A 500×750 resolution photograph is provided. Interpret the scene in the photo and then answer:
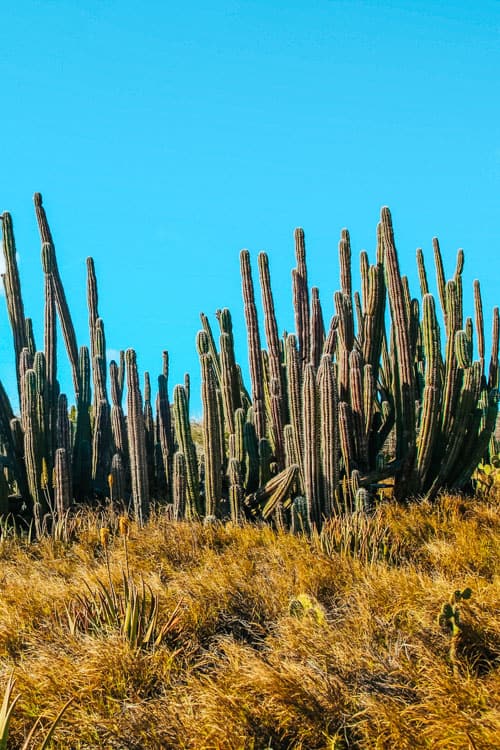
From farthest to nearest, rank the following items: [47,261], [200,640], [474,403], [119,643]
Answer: [47,261], [474,403], [200,640], [119,643]

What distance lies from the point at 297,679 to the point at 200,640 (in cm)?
104

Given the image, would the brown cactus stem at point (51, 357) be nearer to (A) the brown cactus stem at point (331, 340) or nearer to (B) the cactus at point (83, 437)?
(B) the cactus at point (83, 437)

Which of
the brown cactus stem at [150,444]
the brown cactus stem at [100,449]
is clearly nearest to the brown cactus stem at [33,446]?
the brown cactus stem at [100,449]

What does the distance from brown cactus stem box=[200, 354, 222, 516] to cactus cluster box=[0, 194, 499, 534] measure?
0.01 metres

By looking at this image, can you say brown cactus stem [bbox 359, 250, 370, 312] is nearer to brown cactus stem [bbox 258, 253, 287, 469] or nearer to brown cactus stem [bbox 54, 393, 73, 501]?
brown cactus stem [bbox 258, 253, 287, 469]

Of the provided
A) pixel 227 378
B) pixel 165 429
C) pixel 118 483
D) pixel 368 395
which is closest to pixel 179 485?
pixel 118 483

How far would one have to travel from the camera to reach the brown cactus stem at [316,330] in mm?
8109

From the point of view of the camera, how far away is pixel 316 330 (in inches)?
320

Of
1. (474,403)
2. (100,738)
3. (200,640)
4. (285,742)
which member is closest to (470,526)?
(474,403)

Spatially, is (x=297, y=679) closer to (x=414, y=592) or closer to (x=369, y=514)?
(x=414, y=592)

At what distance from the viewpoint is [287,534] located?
716 cm

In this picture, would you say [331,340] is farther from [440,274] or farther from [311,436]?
[311,436]

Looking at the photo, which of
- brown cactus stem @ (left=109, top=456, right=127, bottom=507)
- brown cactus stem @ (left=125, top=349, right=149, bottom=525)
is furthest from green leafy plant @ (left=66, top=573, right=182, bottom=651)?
brown cactus stem @ (left=109, top=456, right=127, bottom=507)

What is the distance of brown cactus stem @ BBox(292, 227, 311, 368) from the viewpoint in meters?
8.27
